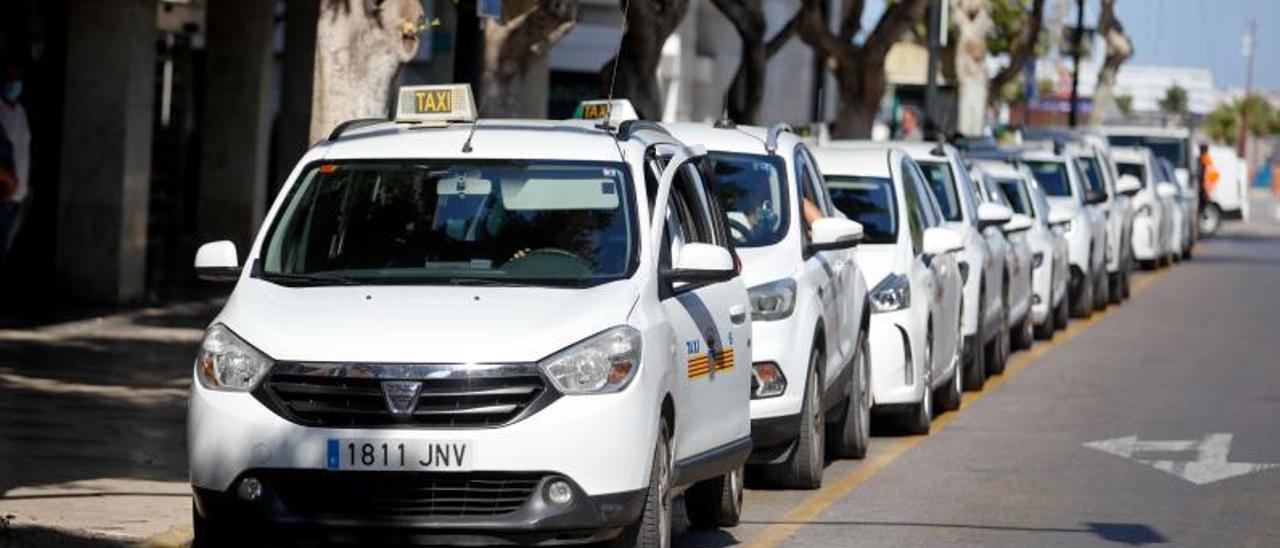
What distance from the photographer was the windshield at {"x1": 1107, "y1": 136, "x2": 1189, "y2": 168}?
46.7 meters

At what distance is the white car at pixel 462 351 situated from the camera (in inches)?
365

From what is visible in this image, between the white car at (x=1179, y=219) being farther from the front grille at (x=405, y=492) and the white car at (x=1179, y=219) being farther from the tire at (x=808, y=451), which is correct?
the front grille at (x=405, y=492)

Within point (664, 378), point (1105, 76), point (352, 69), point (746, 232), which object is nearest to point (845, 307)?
point (746, 232)

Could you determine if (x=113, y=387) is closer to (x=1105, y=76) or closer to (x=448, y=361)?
(x=448, y=361)

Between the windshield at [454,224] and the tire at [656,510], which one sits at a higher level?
the windshield at [454,224]

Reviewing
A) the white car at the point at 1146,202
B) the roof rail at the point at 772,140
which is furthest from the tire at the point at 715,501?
the white car at the point at 1146,202

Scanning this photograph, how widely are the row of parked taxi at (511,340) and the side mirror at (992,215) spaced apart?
227 inches

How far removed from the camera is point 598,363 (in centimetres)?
945

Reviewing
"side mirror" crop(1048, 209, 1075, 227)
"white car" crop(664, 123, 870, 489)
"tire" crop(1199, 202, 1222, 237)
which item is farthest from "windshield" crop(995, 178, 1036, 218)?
"tire" crop(1199, 202, 1222, 237)

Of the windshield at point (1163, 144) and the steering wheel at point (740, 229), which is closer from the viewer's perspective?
the steering wheel at point (740, 229)

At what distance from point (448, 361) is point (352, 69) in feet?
17.9

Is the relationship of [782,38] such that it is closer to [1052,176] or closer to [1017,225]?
[1052,176]

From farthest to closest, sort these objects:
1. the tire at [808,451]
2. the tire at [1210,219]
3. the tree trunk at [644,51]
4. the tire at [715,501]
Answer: the tire at [1210,219] → the tree trunk at [644,51] → the tire at [808,451] → the tire at [715,501]

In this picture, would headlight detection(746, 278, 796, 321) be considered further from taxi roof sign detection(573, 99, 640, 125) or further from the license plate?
the license plate
